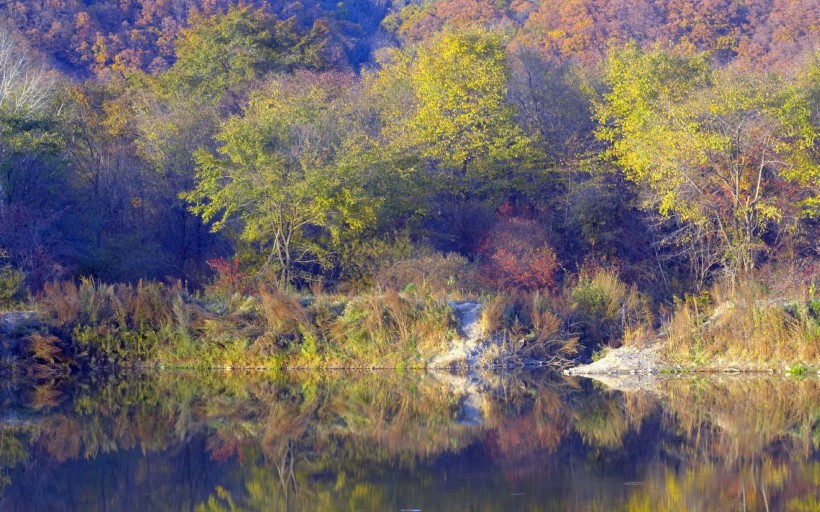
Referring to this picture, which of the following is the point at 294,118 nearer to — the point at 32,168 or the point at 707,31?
the point at 32,168

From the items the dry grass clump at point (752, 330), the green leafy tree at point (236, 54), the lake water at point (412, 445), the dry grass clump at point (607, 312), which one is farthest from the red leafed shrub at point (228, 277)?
the green leafy tree at point (236, 54)

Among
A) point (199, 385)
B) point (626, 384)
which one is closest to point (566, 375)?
point (626, 384)

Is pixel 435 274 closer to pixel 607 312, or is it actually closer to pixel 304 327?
pixel 304 327

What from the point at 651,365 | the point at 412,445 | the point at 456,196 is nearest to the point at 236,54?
the point at 456,196

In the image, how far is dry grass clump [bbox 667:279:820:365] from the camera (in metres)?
23.5

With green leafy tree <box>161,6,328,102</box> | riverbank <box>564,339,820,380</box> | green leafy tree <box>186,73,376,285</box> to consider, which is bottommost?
riverbank <box>564,339,820,380</box>

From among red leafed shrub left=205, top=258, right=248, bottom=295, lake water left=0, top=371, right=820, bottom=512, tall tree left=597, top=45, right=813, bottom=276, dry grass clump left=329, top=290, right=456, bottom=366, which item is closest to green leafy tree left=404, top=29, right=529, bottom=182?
tall tree left=597, top=45, right=813, bottom=276

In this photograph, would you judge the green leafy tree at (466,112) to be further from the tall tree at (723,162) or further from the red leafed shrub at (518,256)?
the tall tree at (723,162)

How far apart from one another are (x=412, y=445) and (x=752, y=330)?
401 inches

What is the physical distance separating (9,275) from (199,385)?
782 centimetres

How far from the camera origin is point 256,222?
108 ft

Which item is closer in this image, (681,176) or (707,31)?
(681,176)

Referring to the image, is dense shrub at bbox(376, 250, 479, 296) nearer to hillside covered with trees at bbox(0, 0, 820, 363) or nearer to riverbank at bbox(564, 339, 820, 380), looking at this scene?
hillside covered with trees at bbox(0, 0, 820, 363)

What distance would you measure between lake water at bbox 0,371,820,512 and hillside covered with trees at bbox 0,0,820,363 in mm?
3292
